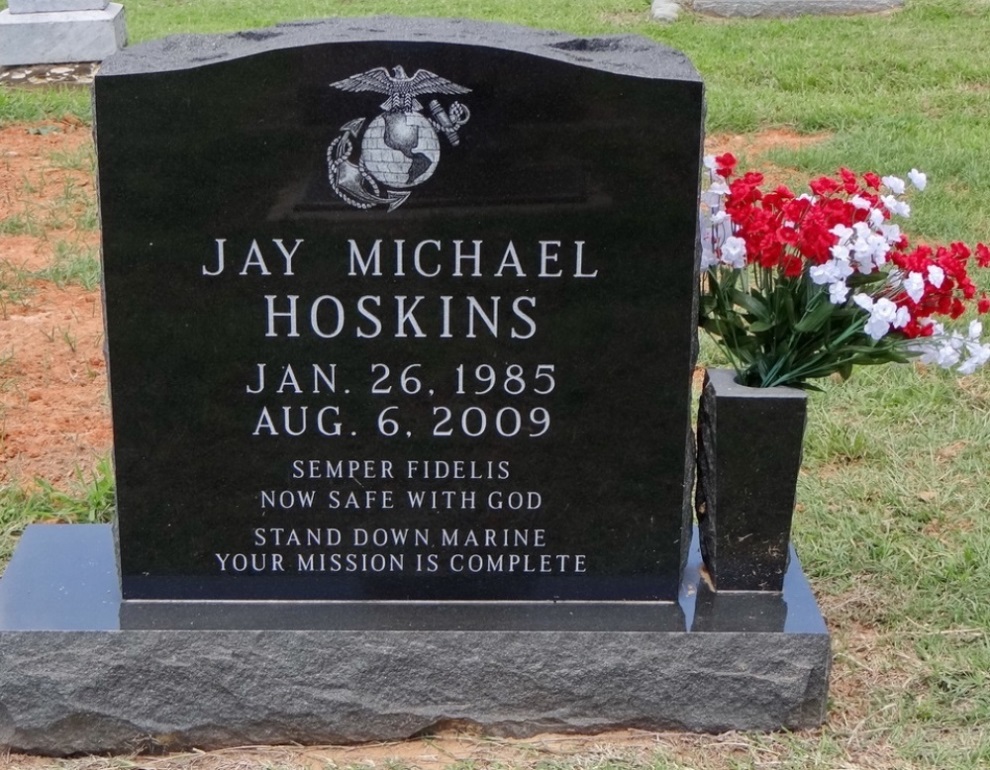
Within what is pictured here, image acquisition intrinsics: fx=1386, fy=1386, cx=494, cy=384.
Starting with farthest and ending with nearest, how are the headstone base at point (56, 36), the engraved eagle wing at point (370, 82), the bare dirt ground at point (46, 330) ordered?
the headstone base at point (56, 36), the bare dirt ground at point (46, 330), the engraved eagle wing at point (370, 82)

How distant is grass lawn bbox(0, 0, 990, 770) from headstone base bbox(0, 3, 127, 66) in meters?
0.53

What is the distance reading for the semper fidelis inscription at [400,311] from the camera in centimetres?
261

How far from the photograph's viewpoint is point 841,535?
3.59 metres

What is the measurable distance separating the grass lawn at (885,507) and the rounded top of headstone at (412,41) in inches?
53.6

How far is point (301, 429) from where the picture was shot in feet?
9.22

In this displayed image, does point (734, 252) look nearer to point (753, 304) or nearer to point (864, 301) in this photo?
point (753, 304)

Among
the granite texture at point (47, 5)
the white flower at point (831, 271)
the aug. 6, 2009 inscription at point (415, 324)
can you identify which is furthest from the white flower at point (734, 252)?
the granite texture at point (47, 5)

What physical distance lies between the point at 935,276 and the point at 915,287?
0.17 feet

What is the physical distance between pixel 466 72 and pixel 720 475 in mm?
954

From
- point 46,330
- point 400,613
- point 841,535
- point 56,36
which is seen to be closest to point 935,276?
point 841,535

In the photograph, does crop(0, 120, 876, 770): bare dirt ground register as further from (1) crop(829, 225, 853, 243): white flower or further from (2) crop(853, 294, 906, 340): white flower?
(1) crop(829, 225, 853, 243): white flower

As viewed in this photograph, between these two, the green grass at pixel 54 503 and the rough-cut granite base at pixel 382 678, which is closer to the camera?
the rough-cut granite base at pixel 382 678

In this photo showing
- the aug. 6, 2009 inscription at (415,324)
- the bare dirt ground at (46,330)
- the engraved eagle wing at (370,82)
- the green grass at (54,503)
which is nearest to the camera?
the engraved eagle wing at (370,82)

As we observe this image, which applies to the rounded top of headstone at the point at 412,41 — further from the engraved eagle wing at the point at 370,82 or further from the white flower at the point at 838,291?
the white flower at the point at 838,291
